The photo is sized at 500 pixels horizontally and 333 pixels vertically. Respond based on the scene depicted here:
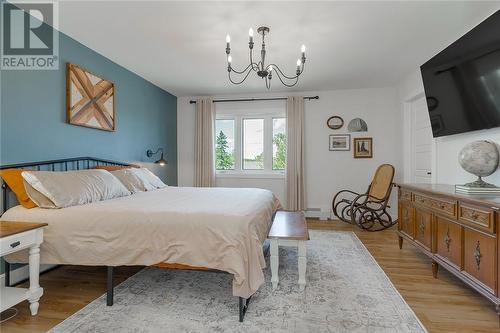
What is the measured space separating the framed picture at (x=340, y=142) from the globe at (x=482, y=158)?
2733 mm

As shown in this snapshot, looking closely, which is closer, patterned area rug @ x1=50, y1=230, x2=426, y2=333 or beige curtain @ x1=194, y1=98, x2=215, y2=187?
patterned area rug @ x1=50, y1=230, x2=426, y2=333

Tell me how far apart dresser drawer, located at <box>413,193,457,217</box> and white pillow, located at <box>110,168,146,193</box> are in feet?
10.2

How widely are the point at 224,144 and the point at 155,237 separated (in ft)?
12.5

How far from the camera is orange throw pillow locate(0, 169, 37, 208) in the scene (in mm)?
2207

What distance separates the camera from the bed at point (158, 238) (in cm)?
185

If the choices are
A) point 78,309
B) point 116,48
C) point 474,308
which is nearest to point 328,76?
point 116,48

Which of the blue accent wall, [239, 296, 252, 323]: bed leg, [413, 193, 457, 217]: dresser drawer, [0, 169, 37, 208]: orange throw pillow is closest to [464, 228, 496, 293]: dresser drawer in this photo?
[413, 193, 457, 217]: dresser drawer

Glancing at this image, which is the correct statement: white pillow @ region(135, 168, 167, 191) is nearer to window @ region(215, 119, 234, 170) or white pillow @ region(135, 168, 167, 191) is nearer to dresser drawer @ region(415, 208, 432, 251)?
window @ region(215, 119, 234, 170)

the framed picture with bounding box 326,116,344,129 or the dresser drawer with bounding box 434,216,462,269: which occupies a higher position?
the framed picture with bounding box 326,116,344,129

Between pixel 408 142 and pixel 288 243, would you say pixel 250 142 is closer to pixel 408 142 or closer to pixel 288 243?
pixel 408 142

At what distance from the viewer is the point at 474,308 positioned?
2.02 meters

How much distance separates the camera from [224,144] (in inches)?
223

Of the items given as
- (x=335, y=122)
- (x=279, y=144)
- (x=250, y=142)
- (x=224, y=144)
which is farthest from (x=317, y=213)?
(x=224, y=144)

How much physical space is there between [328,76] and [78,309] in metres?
4.27
